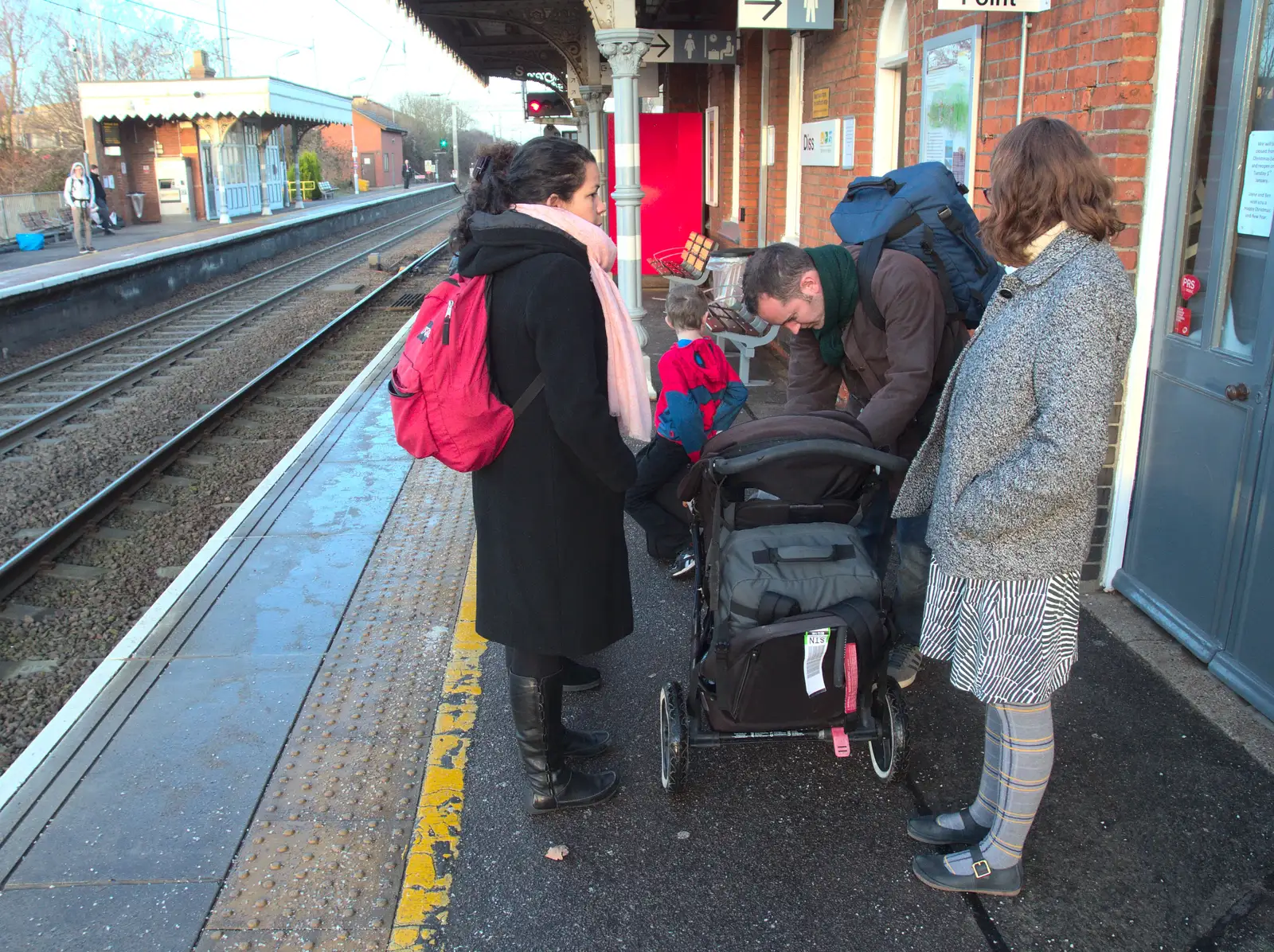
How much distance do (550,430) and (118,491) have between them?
583 centimetres

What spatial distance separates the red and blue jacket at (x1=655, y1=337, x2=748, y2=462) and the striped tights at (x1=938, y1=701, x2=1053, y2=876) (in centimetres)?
211

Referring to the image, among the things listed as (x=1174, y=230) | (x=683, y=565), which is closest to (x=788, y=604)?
(x=683, y=565)

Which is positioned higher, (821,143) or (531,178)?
(821,143)

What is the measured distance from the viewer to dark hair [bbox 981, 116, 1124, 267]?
2211mm

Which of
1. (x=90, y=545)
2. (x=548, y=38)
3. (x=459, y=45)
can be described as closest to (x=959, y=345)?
(x=90, y=545)

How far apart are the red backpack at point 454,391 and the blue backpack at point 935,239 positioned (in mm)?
1371

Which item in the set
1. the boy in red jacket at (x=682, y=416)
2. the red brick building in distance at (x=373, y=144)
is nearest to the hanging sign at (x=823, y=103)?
the boy in red jacket at (x=682, y=416)

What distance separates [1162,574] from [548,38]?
13007 mm

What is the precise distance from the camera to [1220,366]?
3.56 m

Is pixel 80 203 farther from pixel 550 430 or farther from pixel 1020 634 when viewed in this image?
pixel 1020 634

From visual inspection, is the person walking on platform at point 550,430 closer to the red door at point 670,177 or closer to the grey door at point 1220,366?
the grey door at point 1220,366

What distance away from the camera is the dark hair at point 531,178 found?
275 cm

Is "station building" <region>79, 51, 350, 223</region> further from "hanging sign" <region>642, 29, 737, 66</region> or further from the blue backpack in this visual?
the blue backpack

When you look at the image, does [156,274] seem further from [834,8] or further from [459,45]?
[834,8]
